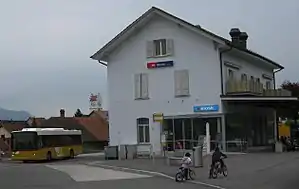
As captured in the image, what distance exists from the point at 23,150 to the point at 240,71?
58.7 ft

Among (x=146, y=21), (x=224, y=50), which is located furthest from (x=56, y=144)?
(x=224, y=50)

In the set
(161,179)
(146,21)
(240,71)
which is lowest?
(161,179)

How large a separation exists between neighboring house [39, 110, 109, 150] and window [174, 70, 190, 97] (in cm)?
3598

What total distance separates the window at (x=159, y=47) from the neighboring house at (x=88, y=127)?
35066mm

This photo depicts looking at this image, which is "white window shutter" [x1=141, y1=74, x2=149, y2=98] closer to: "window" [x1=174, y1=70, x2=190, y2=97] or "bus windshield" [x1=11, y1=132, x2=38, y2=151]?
"window" [x1=174, y1=70, x2=190, y2=97]

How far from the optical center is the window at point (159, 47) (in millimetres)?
42688

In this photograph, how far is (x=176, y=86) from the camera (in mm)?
42438

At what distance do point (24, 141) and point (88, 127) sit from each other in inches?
1354

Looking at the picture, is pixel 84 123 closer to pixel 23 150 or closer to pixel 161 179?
pixel 23 150

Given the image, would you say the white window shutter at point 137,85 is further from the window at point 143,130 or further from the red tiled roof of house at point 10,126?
the red tiled roof of house at point 10,126

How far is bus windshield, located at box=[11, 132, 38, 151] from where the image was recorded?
46312mm

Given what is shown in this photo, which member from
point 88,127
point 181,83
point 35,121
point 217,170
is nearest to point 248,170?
point 217,170

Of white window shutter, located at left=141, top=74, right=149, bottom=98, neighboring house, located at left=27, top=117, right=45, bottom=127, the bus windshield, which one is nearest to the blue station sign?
white window shutter, located at left=141, top=74, right=149, bottom=98

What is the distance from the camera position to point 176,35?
4256 centimetres
